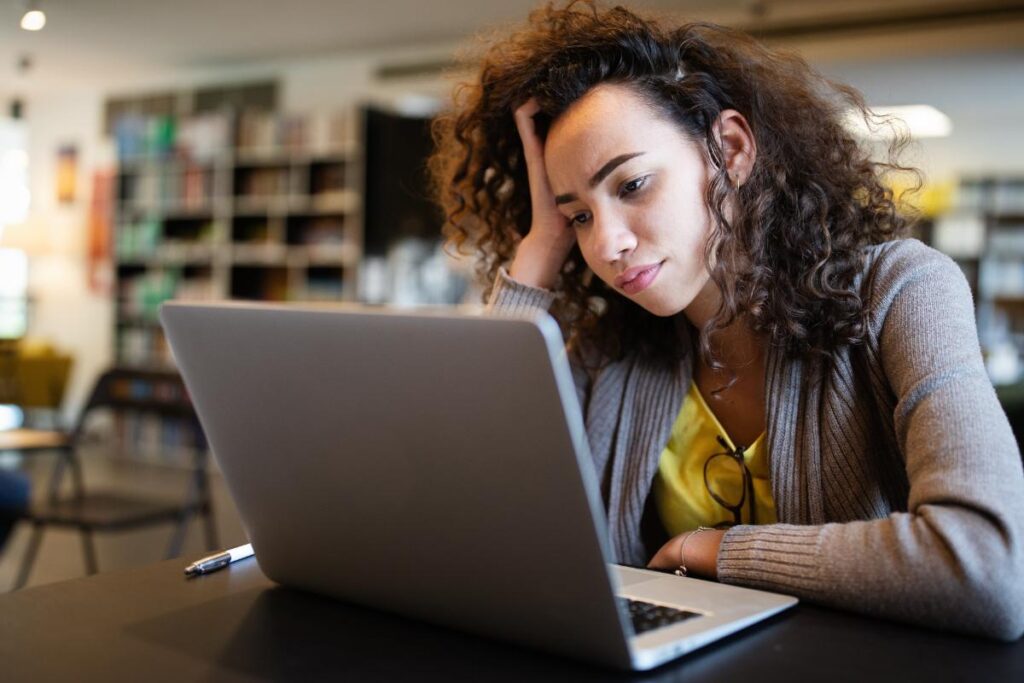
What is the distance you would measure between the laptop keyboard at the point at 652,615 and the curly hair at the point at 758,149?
1.53ft

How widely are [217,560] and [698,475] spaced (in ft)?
2.03

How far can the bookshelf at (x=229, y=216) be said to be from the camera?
695 centimetres

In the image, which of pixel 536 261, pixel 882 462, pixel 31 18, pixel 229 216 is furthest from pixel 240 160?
pixel 882 462

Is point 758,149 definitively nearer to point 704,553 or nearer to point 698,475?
point 698,475

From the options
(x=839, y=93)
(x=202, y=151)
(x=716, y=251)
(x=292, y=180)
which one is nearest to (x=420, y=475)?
(x=716, y=251)

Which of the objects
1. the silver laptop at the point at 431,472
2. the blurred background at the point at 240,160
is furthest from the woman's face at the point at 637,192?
the blurred background at the point at 240,160

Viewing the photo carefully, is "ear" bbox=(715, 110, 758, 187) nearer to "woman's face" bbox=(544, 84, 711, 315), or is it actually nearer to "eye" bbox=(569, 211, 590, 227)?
"woman's face" bbox=(544, 84, 711, 315)

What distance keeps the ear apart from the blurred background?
3.56m

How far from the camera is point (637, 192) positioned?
3.78 ft

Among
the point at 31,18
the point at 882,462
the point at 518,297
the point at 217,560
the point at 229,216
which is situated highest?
the point at 31,18

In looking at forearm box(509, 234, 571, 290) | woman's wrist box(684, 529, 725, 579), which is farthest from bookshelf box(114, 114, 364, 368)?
woman's wrist box(684, 529, 725, 579)

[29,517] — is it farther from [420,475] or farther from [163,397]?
[420,475]

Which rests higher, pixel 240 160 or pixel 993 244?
pixel 240 160

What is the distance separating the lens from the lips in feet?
3.83
